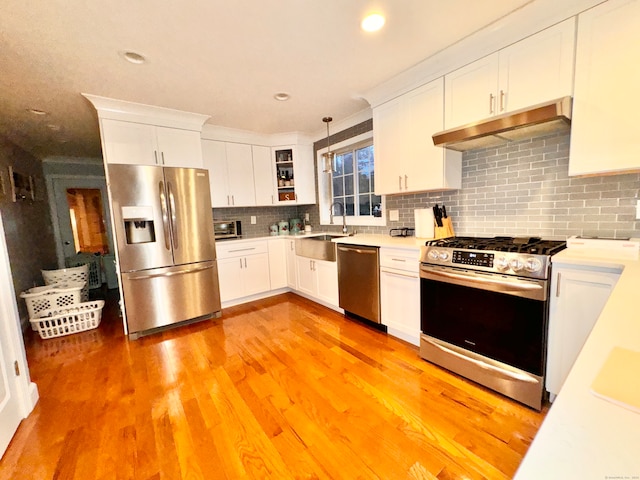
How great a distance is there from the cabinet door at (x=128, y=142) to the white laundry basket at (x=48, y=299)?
1613mm

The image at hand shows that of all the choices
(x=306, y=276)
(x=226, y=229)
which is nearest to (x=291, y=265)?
(x=306, y=276)

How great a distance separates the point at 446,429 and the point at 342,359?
3.03 feet

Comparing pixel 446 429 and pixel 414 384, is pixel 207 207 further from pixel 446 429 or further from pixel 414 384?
pixel 446 429

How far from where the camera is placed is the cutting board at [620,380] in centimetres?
49

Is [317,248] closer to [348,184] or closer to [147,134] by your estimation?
[348,184]

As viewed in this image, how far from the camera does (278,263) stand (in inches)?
161

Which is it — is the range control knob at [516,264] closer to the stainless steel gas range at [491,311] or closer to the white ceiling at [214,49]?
the stainless steel gas range at [491,311]

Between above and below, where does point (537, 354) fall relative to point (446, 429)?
above

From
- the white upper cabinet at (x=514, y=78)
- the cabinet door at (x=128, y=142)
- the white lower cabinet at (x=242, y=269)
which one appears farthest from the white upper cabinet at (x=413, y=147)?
the cabinet door at (x=128, y=142)

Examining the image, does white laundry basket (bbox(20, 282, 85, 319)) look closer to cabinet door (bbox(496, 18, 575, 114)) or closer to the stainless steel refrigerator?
the stainless steel refrigerator


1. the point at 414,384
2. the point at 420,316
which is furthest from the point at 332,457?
the point at 420,316

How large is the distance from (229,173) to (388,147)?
7.32ft

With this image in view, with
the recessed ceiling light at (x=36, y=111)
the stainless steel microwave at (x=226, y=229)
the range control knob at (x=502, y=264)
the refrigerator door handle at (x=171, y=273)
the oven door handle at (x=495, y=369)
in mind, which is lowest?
the oven door handle at (x=495, y=369)

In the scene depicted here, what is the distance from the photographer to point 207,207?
3252 millimetres
